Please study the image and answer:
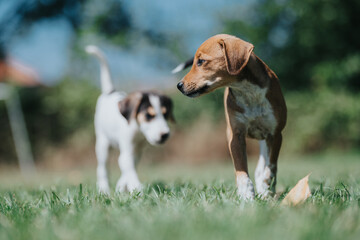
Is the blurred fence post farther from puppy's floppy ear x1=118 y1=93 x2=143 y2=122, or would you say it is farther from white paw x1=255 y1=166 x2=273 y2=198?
white paw x1=255 y1=166 x2=273 y2=198

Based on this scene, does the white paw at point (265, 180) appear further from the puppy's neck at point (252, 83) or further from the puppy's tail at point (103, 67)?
the puppy's tail at point (103, 67)

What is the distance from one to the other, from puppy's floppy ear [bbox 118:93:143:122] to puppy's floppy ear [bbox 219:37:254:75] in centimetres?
187

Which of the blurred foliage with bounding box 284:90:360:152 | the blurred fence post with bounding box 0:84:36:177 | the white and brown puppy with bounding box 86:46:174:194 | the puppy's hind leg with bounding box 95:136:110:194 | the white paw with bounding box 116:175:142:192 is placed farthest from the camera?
the blurred fence post with bounding box 0:84:36:177

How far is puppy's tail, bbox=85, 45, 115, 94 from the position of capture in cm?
593

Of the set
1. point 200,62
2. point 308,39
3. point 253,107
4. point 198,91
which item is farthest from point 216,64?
point 308,39

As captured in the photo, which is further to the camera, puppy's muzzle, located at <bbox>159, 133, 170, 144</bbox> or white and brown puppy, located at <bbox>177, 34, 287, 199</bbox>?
puppy's muzzle, located at <bbox>159, 133, 170, 144</bbox>

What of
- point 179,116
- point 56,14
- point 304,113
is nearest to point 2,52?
point 56,14

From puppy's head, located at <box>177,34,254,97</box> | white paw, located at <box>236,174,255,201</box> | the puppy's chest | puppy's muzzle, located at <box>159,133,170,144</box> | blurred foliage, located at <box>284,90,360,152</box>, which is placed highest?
puppy's head, located at <box>177,34,254,97</box>

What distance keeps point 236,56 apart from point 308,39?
1371 cm

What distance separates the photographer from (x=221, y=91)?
54.4ft

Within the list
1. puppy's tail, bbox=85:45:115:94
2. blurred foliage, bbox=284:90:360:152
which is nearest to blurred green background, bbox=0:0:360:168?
blurred foliage, bbox=284:90:360:152

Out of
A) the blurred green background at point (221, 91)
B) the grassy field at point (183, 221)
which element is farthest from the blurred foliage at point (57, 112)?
the grassy field at point (183, 221)

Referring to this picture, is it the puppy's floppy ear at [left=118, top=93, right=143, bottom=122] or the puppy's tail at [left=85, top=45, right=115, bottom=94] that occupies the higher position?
the puppy's tail at [left=85, top=45, right=115, bottom=94]

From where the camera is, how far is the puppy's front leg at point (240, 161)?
10.4 feet
